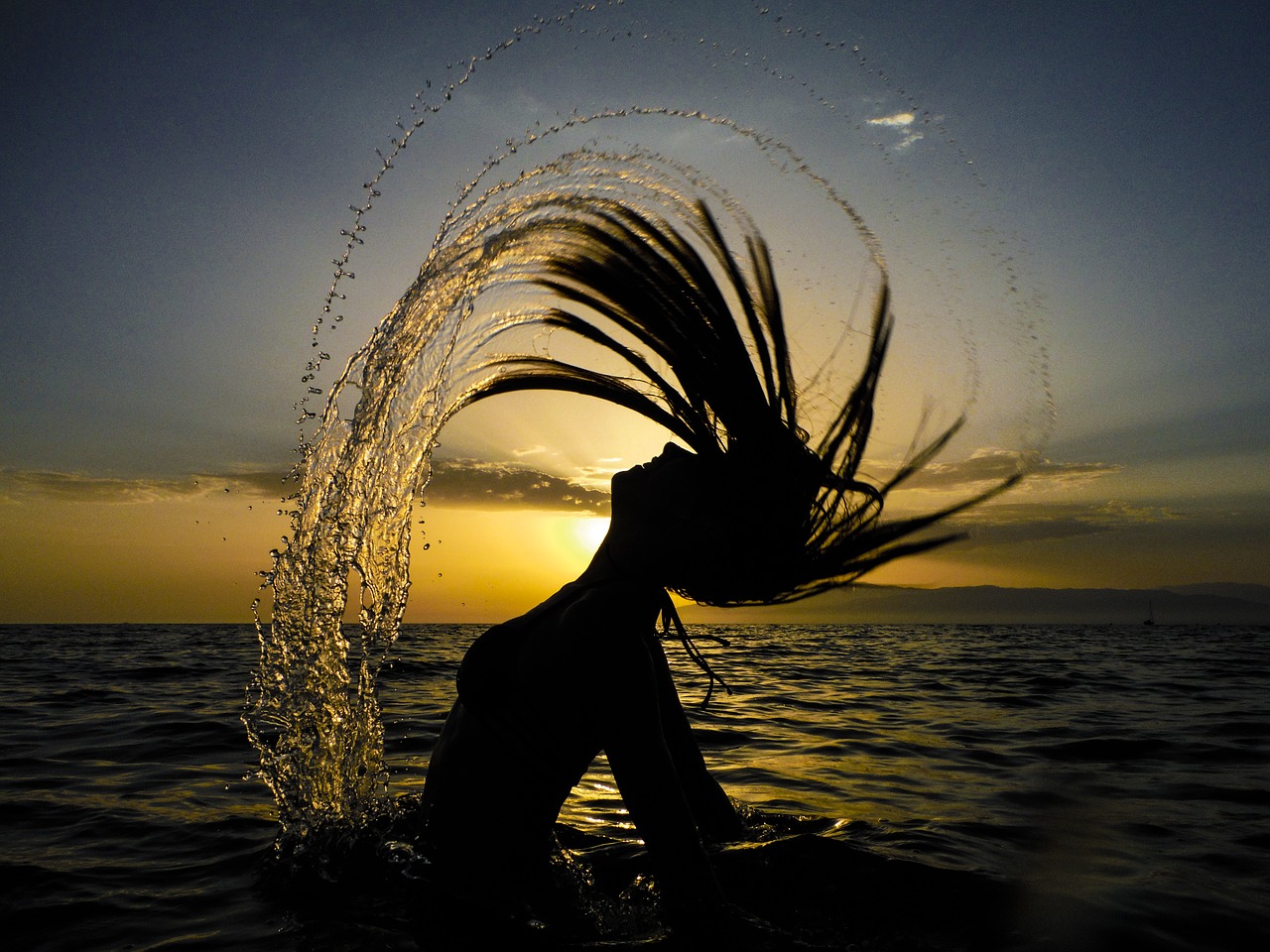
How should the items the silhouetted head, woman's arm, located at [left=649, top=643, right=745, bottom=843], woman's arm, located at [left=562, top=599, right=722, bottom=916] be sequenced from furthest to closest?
1. woman's arm, located at [left=649, top=643, right=745, bottom=843]
2. the silhouetted head
3. woman's arm, located at [left=562, top=599, right=722, bottom=916]

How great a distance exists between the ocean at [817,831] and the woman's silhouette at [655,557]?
0.27 meters

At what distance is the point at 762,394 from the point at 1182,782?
5437mm

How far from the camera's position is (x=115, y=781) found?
612 cm

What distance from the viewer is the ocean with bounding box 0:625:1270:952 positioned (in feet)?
11.3

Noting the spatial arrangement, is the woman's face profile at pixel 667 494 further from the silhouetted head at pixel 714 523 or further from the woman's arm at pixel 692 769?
the woman's arm at pixel 692 769

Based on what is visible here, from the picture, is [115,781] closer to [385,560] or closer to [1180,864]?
[385,560]

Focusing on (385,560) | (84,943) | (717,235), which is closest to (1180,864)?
(717,235)

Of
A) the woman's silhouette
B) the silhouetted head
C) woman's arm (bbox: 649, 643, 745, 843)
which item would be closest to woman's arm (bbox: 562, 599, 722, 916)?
the woman's silhouette

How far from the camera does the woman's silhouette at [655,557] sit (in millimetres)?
2330

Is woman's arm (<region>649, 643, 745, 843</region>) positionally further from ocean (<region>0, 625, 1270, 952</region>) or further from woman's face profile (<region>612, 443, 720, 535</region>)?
woman's face profile (<region>612, 443, 720, 535</region>)

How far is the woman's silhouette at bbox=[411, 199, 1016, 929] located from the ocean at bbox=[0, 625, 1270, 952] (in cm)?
27

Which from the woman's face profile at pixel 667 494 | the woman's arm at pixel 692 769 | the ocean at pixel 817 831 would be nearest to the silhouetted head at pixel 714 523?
the woman's face profile at pixel 667 494

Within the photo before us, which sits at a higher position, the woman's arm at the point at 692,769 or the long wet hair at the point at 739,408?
the long wet hair at the point at 739,408

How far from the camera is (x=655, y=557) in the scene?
2.76m
